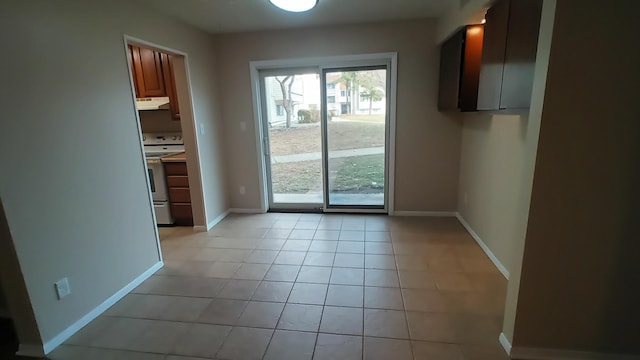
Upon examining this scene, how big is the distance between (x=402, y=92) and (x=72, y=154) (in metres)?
3.21

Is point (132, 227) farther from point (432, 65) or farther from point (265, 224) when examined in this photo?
point (432, 65)

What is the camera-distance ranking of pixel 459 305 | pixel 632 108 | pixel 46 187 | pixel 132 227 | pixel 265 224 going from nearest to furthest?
1. pixel 632 108
2. pixel 46 187
3. pixel 459 305
4. pixel 132 227
5. pixel 265 224

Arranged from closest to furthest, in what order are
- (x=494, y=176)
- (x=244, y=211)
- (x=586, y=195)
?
(x=586, y=195)
(x=494, y=176)
(x=244, y=211)

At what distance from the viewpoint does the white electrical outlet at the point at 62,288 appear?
1.91 m

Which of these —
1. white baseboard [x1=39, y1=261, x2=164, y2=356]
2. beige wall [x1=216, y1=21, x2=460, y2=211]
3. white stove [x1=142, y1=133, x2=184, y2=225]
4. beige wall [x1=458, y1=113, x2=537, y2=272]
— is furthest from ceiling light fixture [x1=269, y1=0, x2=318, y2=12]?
white baseboard [x1=39, y1=261, x2=164, y2=356]

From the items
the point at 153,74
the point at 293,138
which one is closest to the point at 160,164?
the point at 153,74

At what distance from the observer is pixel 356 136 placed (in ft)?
13.0

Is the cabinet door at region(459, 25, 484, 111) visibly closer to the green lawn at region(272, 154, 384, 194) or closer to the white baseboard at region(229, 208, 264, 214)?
the green lawn at region(272, 154, 384, 194)

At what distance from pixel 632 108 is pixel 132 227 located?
3.28 m

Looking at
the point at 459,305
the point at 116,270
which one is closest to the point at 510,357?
the point at 459,305

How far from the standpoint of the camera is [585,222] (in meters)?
1.51

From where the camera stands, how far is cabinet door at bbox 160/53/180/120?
359 centimetres

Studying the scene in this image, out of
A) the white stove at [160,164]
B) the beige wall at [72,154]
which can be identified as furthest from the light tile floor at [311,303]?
the white stove at [160,164]

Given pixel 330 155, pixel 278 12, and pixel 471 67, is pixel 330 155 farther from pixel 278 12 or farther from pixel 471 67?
pixel 471 67
